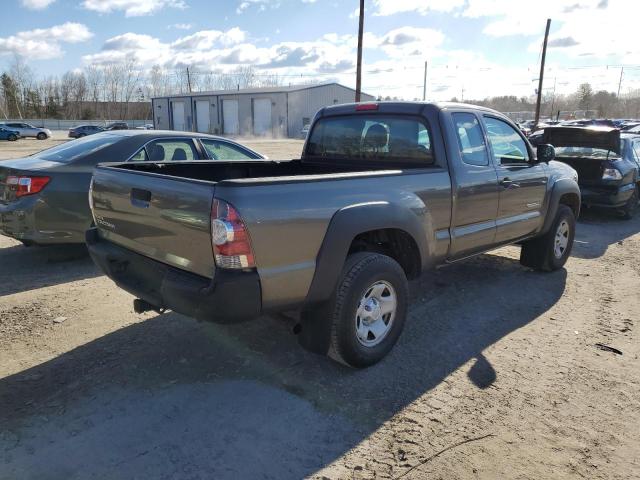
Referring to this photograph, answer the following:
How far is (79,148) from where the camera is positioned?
6.00 m

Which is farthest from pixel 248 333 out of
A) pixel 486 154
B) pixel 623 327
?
pixel 623 327

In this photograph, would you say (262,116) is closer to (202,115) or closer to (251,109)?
(251,109)

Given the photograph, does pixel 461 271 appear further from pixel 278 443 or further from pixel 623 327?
pixel 278 443

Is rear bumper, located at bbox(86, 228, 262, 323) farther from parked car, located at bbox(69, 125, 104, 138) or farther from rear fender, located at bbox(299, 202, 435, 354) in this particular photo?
parked car, located at bbox(69, 125, 104, 138)

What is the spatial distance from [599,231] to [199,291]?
27.3 ft

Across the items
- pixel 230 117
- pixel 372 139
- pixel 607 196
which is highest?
pixel 230 117

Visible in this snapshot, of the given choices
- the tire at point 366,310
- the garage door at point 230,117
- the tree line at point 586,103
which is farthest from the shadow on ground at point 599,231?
the tree line at point 586,103

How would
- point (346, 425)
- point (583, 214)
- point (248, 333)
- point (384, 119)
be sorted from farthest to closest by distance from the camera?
point (583, 214) < point (384, 119) < point (248, 333) < point (346, 425)

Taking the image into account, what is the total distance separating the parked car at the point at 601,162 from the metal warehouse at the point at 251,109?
4852 cm

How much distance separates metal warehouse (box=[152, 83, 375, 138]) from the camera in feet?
190

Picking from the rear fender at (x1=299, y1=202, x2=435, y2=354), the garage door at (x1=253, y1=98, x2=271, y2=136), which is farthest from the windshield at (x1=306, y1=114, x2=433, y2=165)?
the garage door at (x1=253, y1=98, x2=271, y2=136)

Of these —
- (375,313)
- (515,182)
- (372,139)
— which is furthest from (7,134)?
(375,313)

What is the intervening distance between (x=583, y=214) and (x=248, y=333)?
349 inches

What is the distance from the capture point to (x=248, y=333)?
4219 millimetres
